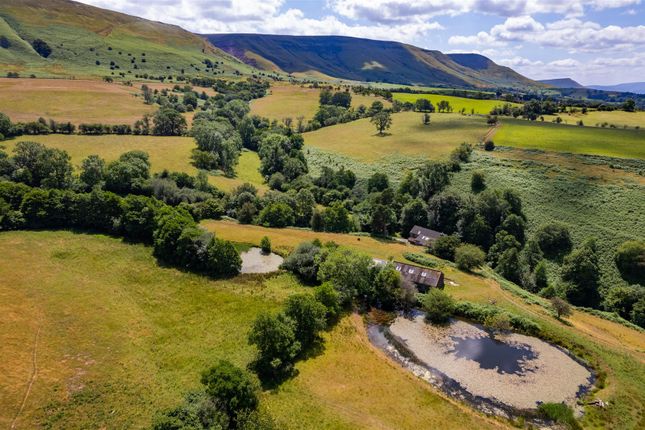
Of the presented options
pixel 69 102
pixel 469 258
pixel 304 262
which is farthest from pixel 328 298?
pixel 69 102

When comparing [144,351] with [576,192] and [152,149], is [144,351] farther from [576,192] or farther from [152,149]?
[576,192]

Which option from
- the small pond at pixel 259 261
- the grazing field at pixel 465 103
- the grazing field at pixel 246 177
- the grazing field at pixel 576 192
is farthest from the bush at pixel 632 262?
the grazing field at pixel 465 103

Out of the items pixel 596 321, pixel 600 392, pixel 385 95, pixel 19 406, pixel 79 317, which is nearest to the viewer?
pixel 19 406

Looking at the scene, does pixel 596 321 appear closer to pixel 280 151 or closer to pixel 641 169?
pixel 641 169

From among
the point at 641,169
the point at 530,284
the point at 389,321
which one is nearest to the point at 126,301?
the point at 389,321

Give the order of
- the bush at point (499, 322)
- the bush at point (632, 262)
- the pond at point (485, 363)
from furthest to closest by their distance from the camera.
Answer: the bush at point (632, 262) < the bush at point (499, 322) < the pond at point (485, 363)

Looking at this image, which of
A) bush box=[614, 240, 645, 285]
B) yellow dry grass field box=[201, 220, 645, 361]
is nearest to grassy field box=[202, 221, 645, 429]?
yellow dry grass field box=[201, 220, 645, 361]

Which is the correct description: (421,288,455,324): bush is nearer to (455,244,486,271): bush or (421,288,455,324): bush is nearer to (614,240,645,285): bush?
(455,244,486,271): bush

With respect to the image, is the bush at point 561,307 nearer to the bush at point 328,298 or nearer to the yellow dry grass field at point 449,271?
the yellow dry grass field at point 449,271
